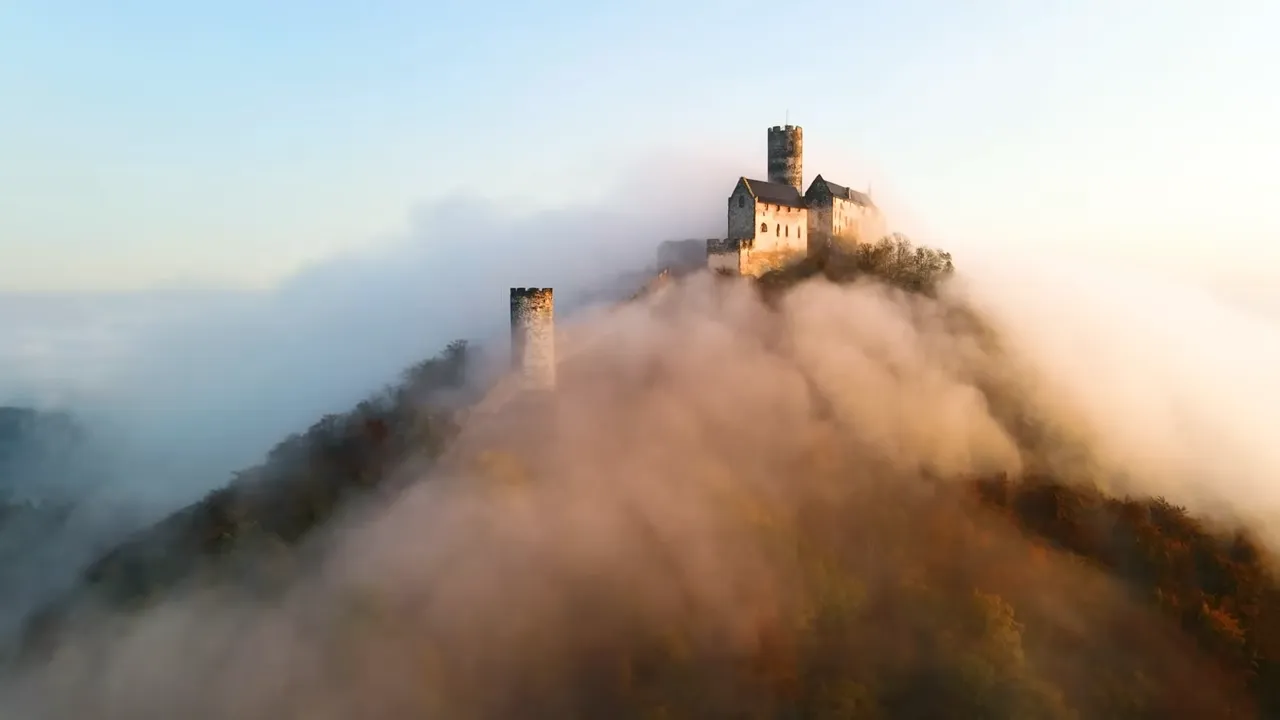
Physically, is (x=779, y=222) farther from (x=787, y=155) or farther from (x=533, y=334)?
(x=533, y=334)

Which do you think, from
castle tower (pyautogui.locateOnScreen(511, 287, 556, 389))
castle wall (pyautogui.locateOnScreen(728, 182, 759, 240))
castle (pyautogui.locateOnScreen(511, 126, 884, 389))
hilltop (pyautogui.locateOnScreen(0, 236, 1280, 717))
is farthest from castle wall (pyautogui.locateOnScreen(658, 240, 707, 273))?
castle tower (pyautogui.locateOnScreen(511, 287, 556, 389))

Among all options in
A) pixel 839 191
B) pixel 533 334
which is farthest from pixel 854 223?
pixel 533 334

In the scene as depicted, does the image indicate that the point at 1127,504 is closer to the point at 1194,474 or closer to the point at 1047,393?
the point at 1047,393

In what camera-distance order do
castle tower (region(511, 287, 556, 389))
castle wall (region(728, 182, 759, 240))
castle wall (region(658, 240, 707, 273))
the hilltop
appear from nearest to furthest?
the hilltop → castle tower (region(511, 287, 556, 389)) → castle wall (region(728, 182, 759, 240)) → castle wall (region(658, 240, 707, 273))

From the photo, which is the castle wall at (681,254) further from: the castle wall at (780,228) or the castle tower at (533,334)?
the castle tower at (533,334)

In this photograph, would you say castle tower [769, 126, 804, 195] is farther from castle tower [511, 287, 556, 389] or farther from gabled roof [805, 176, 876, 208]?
castle tower [511, 287, 556, 389]
